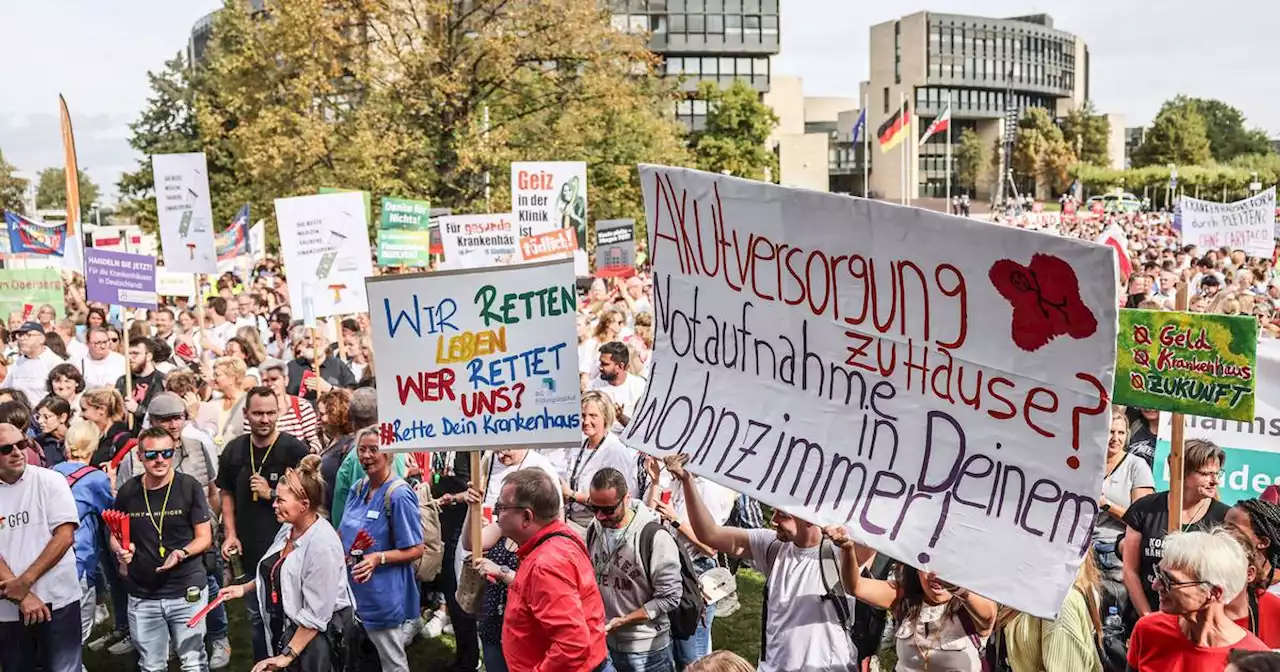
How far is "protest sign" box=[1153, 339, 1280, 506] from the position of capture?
20.1 feet

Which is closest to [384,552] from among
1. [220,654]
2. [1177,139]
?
[220,654]

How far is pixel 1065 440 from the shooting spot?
3162 mm

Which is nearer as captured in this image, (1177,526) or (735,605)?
(1177,526)

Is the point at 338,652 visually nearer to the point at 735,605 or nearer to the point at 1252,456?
the point at 735,605

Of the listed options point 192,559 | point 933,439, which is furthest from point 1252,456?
point 192,559

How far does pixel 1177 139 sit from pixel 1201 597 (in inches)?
4338

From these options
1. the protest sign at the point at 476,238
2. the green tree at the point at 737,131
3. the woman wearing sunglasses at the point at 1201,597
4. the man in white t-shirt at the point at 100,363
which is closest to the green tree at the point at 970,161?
the green tree at the point at 737,131

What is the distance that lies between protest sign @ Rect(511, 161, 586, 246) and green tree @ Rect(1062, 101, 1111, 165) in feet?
306

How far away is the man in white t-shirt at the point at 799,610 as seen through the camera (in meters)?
4.49

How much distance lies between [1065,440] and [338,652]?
3.43 metres

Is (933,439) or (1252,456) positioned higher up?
(933,439)

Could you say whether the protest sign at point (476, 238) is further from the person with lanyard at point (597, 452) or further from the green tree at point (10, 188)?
the green tree at point (10, 188)

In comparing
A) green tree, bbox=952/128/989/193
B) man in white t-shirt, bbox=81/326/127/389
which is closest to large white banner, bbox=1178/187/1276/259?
man in white t-shirt, bbox=81/326/127/389

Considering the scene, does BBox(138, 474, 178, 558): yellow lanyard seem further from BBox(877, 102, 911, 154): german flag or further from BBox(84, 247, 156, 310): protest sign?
BBox(877, 102, 911, 154): german flag
